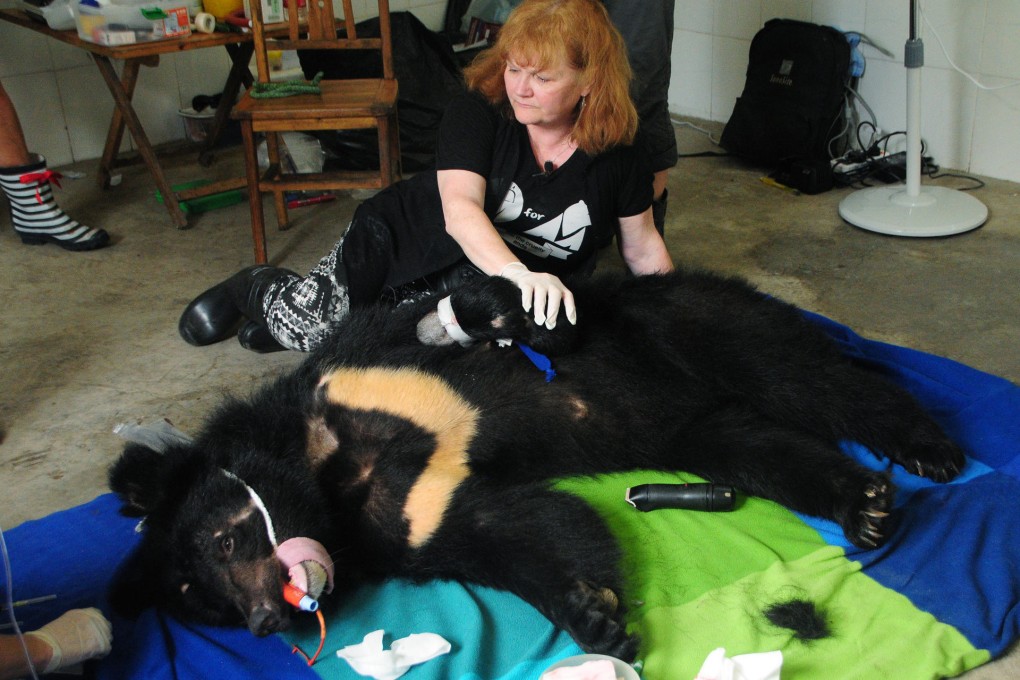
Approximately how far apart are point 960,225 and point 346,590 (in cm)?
305

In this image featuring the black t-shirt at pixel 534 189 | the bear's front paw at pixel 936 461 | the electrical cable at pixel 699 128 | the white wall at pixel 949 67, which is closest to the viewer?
the bear's front paw at pixel 936 461

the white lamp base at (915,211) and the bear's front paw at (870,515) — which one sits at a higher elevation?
the white lamp base at (915,211)

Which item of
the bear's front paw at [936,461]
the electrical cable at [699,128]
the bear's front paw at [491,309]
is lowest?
the bear's front paw at [936,461]

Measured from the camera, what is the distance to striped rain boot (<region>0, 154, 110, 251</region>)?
155 inches

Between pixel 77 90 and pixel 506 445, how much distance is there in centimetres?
385

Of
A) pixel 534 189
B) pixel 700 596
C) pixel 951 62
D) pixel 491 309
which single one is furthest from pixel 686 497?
pixel 951 62

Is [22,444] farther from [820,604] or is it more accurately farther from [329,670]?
[820,604]

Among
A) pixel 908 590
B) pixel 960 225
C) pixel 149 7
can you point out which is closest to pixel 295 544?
pixel 908 590

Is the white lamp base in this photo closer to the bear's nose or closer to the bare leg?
the bear's nose

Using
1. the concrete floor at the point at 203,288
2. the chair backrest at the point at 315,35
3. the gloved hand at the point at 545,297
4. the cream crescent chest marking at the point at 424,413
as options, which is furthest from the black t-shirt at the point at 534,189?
the chair backrest at the point at 315,35

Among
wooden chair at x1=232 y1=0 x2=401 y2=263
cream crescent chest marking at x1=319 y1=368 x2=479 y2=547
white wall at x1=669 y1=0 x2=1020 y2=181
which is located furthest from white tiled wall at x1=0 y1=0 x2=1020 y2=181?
cream crescent chest marking at x1=319 y1=368 x2=479 y2=547

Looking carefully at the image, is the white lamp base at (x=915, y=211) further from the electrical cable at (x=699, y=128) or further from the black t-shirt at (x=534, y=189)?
the black t-shirt at (x=534, y=189)

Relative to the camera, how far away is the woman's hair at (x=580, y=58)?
2357 mm

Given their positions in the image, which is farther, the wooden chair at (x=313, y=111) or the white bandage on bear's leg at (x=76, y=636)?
the wooden chair at (x=313, y=111)
